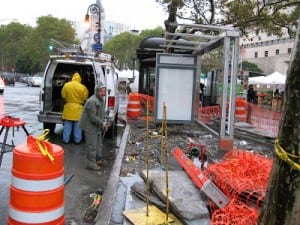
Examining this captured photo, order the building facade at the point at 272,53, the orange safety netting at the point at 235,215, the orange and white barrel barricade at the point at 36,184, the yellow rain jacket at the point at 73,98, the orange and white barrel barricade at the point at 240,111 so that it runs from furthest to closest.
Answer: the building facade at the point at 272,53
the orange and white barrel barricade at the point at 240,111
the yellow rain jacket at the point at 73,98
the orange safety netting at the point at 235,215
the orange and white barrel barricade at the point at 36,184

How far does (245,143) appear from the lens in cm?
1140

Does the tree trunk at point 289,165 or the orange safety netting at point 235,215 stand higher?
the tree trunk at point 289,165

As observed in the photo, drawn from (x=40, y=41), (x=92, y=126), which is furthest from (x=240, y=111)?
(x=40, y=41)

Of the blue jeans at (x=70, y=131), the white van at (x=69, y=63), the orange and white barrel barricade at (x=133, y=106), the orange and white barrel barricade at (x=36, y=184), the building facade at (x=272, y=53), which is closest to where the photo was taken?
the orange and white barrel barricade at (x=36, y=184)

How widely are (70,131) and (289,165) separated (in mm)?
7903

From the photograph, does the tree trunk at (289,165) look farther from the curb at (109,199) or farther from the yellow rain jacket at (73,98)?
the yellow rain jacket at (73,98)

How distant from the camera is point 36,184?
390 centimetres

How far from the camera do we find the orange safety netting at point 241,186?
4.73m

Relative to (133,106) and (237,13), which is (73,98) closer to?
(133,106)

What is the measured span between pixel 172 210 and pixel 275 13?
1848cm

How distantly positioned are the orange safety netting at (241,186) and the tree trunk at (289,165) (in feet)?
3.99

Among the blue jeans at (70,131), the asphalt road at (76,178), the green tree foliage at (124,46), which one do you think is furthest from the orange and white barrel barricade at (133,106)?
the green tree foliage at (124,46)

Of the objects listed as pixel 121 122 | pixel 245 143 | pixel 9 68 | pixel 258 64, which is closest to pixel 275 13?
pixel 121 122

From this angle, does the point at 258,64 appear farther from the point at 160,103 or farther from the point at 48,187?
the point at 48,187
